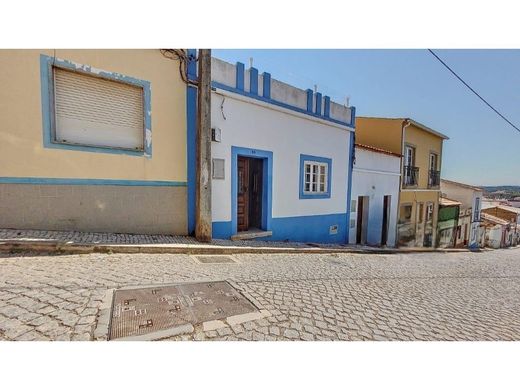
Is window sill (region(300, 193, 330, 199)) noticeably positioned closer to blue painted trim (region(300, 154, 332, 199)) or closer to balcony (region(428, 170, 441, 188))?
blue painted trim (region(300, 154, 332, 199))

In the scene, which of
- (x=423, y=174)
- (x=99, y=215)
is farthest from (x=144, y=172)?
(x=423, y=174)

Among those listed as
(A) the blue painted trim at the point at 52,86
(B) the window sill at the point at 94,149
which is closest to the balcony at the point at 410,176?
(B) the window sill at the point at 94,149

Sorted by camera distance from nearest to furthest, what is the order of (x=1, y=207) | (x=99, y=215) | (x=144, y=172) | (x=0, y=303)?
(x=0, y=303)
(x=1, y=207)
(x=99, y=215)
(x=144, y=172)

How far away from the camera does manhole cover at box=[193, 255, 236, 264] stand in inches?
183

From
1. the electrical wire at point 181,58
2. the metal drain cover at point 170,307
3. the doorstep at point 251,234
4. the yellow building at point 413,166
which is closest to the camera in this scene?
the metal drain cover at point 170,307

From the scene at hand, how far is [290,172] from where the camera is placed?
8.07 metres

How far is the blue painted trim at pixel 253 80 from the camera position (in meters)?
6.97

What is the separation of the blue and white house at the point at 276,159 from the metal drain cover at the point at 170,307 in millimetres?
3533

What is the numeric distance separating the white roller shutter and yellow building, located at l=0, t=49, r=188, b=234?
0.02 metres

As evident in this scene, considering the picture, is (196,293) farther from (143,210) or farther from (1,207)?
(1,207)

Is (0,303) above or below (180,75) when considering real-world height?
below

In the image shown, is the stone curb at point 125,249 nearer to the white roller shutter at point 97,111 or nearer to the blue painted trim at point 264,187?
the blue painted trim at point 264,187

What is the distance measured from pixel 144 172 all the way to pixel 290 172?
4.37 meters

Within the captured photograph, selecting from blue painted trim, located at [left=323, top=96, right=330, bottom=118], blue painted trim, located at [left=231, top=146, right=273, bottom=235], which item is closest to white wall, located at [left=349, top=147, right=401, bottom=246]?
blue painted trim, located at [left=323, top=96, right=330, bottom=118]
